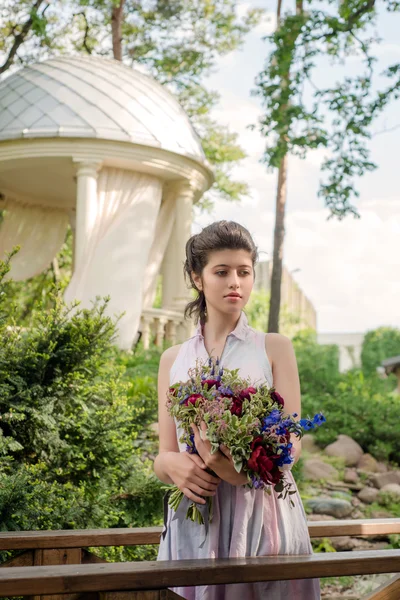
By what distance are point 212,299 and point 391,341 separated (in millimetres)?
24173

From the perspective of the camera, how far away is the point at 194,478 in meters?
2.42

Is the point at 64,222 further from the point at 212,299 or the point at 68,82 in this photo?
the point at 212,299

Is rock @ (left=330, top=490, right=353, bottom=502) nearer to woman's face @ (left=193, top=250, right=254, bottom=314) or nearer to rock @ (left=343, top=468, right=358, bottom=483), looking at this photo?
rock @ (left=343, top=468, right=358, bottom=483)

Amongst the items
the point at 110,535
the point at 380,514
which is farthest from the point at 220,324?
the point at 380,514

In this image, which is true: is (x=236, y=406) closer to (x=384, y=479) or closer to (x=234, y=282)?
(x=234, y=282)

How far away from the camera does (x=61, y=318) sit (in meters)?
5.25

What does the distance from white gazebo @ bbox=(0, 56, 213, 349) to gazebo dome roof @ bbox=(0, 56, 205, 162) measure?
0.02 m

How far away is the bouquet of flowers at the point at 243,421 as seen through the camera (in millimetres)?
2264

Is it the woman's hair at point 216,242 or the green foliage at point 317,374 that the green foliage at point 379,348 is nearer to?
the green foliage at point 317,374

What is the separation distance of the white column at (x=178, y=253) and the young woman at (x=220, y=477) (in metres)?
10.0

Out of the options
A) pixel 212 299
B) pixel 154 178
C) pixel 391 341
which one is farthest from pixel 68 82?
pixel 391 341

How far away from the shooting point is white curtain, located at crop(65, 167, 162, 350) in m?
12.1

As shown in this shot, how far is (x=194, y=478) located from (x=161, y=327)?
34.7 ft

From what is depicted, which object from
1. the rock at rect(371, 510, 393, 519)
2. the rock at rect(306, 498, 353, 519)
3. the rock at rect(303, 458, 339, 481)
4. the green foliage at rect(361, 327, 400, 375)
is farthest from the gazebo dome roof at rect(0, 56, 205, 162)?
the green foliage at rect(361, 327, 400, 375)
